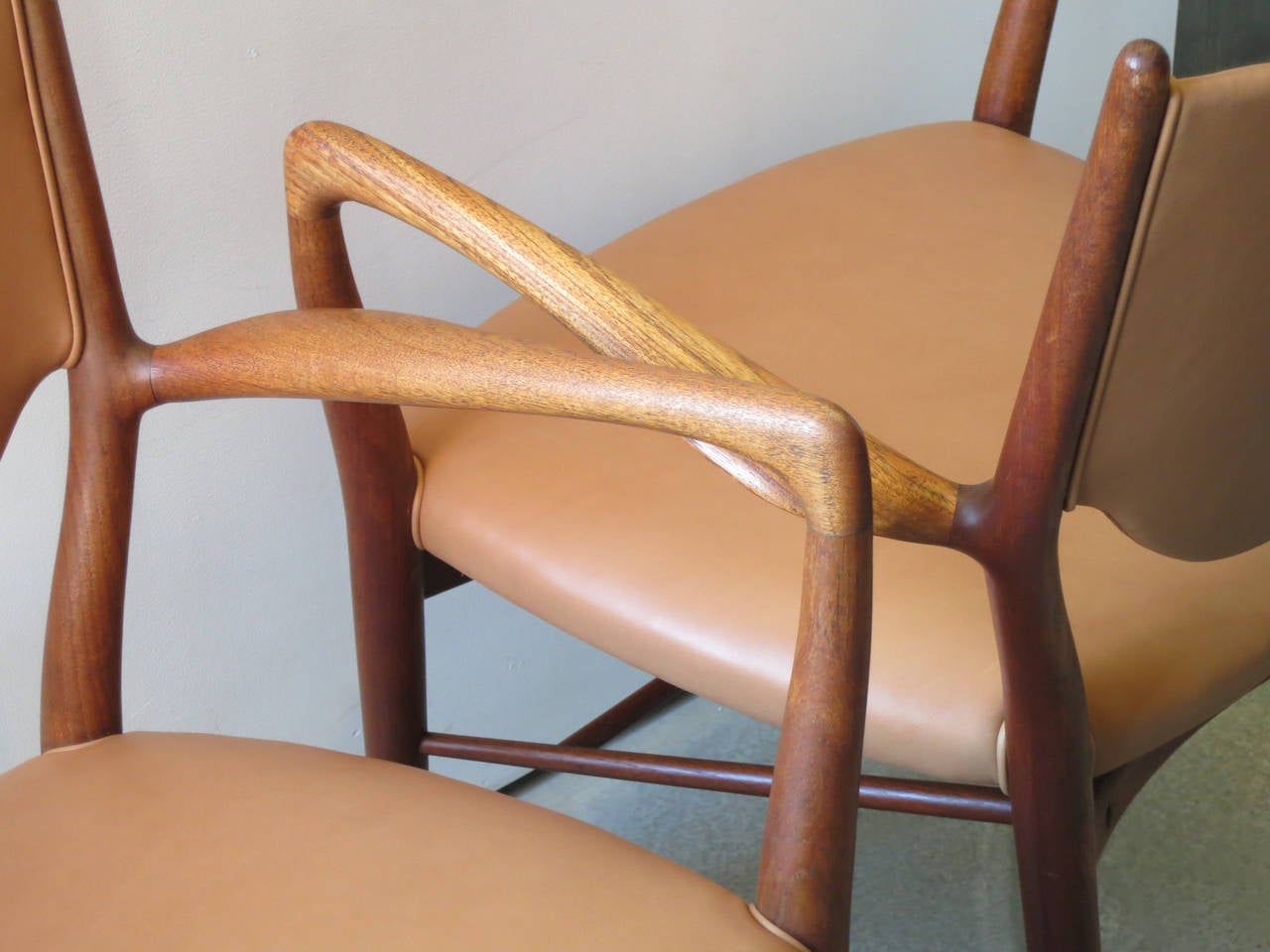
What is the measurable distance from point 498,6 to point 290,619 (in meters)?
0.46

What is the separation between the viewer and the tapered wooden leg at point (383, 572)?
0.70 metres

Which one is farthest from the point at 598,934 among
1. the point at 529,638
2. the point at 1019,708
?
the point at 529,638

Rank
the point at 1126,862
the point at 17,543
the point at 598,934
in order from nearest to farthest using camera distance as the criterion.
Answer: the point at 598,934 < the point at 17,543 < the point at 1126,862

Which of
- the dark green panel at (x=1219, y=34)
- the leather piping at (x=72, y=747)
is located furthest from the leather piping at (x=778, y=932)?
the dark green panel at (x=1219, y=34)

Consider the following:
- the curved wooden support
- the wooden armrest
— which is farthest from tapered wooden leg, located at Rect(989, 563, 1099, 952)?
the curved wooden support

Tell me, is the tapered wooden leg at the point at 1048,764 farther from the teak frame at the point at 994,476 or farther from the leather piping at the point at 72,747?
the leather piping at the point at 72,747

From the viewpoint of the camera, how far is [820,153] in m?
0.98

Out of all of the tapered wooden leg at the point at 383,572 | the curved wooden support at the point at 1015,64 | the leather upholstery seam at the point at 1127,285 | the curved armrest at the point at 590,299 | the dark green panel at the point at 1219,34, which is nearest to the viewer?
the leather upholstery seam at the point at 1127,285

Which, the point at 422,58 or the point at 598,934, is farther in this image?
the point at 422,58

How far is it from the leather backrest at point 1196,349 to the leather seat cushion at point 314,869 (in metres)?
0.21

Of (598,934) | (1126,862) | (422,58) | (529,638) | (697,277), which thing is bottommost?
(1126,862)

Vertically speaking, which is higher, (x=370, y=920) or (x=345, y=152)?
(x=345, y=152)

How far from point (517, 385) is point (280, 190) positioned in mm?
442

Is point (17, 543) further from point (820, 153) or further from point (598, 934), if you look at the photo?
point (820, 153)
